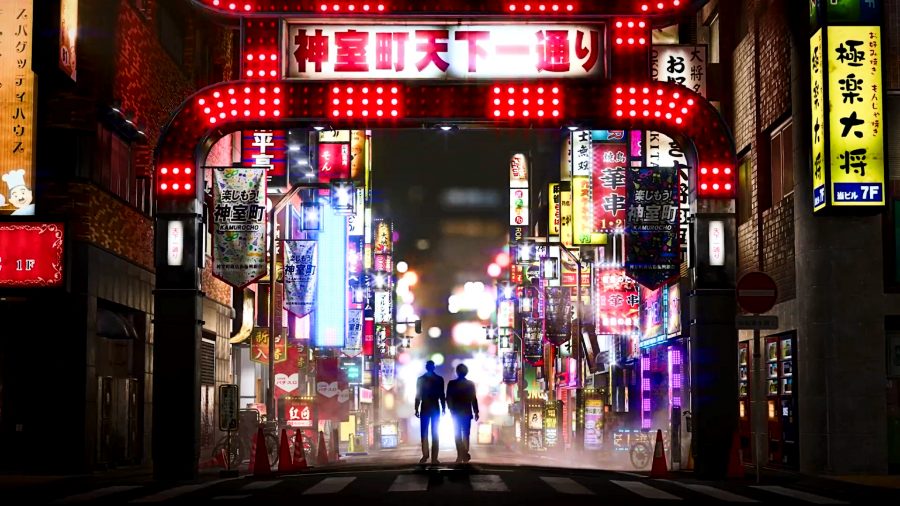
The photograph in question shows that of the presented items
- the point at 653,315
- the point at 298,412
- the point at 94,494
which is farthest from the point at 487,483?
the point at 653,315

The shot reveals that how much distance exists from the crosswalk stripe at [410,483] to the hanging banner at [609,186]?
19093 millimetres

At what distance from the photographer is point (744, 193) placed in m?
34.2

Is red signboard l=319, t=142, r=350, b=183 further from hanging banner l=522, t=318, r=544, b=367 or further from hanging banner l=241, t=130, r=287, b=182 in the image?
hanging banner l=522, t=318, r=544, b=367

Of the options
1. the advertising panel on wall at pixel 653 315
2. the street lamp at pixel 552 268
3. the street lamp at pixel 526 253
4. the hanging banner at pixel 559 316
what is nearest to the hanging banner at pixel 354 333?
the hanging banner at pixel 559 316

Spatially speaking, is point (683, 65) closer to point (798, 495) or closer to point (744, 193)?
point (744, 193)

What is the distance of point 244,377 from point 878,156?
36507mm

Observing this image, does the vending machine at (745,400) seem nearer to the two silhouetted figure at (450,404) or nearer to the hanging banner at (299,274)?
the two silhouetted figure at (450,404)

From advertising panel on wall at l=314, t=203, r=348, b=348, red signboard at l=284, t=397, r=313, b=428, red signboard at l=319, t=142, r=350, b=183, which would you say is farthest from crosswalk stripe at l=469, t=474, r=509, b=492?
red signboard at l=319, t=142, r=350, b=183

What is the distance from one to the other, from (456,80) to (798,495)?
958 centimetres

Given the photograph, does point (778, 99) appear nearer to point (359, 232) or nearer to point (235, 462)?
point (235, 462)

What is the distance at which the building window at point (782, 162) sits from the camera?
28931mm

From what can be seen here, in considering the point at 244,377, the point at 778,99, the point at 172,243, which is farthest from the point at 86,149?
the point at 244,377

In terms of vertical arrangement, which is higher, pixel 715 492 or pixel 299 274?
pixel 299 274

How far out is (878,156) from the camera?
2414 centimetres
